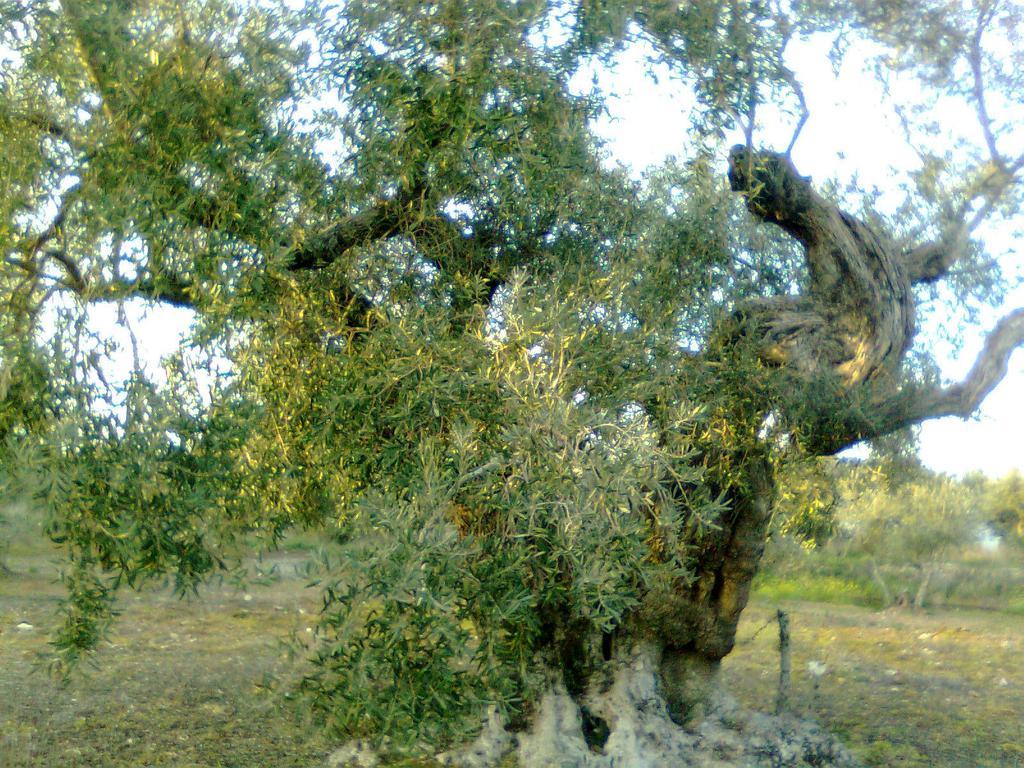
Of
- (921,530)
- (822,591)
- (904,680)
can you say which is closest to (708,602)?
(904,680)

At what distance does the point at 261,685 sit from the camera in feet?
16.8

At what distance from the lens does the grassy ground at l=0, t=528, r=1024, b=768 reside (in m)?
8.96

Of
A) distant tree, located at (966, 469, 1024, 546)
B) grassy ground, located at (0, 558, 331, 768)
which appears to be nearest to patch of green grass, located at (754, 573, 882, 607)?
distant tree, located at (966, 469, 1024, 546)

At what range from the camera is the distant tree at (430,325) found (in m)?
4.82

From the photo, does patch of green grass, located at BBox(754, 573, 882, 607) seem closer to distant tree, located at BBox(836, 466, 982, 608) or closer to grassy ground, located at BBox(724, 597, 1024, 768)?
distant tree, located at BBox(836, 466, 982, 608)

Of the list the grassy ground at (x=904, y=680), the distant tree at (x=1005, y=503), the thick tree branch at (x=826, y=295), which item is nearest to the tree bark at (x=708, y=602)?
the thick tree branch at (x=826, y=295)

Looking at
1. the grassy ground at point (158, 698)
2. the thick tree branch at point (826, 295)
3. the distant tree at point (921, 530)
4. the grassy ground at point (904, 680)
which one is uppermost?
the thick tree branch at point (826, 295)

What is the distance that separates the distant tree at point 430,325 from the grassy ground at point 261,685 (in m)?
0.76

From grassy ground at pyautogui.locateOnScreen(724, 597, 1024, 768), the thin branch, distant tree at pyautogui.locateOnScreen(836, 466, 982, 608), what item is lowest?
grassy ground at pyautogui.locateOnScreen(724, 597, 1024, 768)

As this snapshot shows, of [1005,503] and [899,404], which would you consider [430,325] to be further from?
[1005,503]

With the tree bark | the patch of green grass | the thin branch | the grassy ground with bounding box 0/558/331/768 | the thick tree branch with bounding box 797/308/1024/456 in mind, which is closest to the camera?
the thick tree branch with bounding box 797/308/1024/456

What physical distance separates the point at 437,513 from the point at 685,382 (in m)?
2.37

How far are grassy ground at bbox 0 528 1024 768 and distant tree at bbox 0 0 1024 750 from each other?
2.50 feet

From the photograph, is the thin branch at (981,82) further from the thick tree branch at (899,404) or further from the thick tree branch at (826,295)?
the thick tree branch at (826,295)
